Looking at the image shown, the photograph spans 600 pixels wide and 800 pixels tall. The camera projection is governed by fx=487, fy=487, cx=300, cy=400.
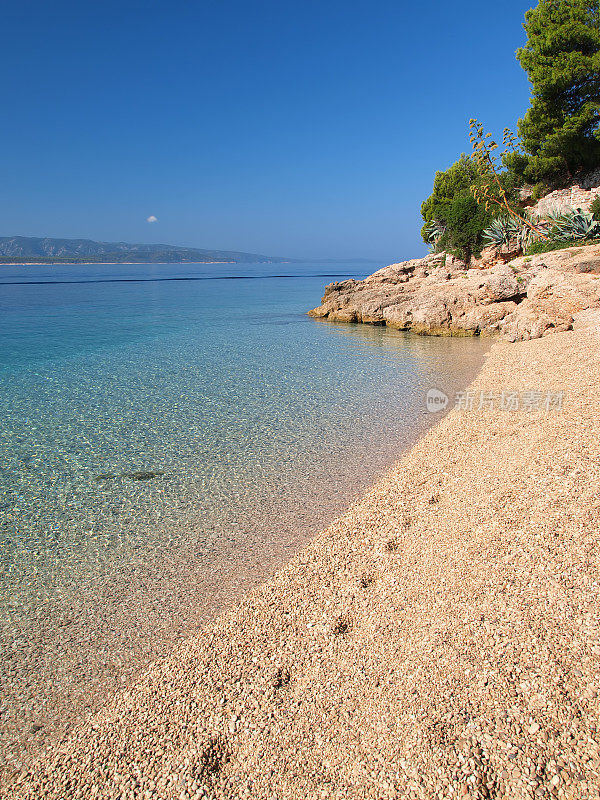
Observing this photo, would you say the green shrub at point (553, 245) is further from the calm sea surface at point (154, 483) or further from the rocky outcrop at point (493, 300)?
the calm sea surface at point (154, 483)

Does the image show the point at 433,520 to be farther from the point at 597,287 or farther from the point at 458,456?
the point at 597,287

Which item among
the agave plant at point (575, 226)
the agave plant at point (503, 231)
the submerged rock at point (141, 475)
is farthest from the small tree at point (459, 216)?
the submerged rock at point (141, 475)

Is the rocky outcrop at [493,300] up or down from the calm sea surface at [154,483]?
up

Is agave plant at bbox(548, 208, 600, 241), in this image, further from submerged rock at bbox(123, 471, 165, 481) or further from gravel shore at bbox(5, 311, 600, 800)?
submerged rock at bbox(123, 471, 165, 481)

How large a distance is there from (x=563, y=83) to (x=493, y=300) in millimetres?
17748

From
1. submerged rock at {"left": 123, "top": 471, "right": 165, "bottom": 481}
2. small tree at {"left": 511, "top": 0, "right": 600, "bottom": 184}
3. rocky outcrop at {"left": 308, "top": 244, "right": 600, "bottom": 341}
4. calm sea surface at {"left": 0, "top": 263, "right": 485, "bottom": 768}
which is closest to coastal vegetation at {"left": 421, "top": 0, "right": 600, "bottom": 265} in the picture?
small tree at {"left": 511, "top": 0, "right": 600, "bottom": 184}

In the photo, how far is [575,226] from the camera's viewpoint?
22.5 m

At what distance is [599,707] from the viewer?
2572mm

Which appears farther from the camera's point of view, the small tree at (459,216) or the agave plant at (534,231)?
the small tree at (459,216)

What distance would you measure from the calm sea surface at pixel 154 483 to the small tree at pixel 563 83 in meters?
20.1

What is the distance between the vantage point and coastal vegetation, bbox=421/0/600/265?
2673 cm

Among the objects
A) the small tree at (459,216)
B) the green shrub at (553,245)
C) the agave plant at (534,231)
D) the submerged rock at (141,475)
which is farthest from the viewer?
the small tree at (459,216)

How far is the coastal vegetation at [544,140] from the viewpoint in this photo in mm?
26734

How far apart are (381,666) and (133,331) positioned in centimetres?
2249
